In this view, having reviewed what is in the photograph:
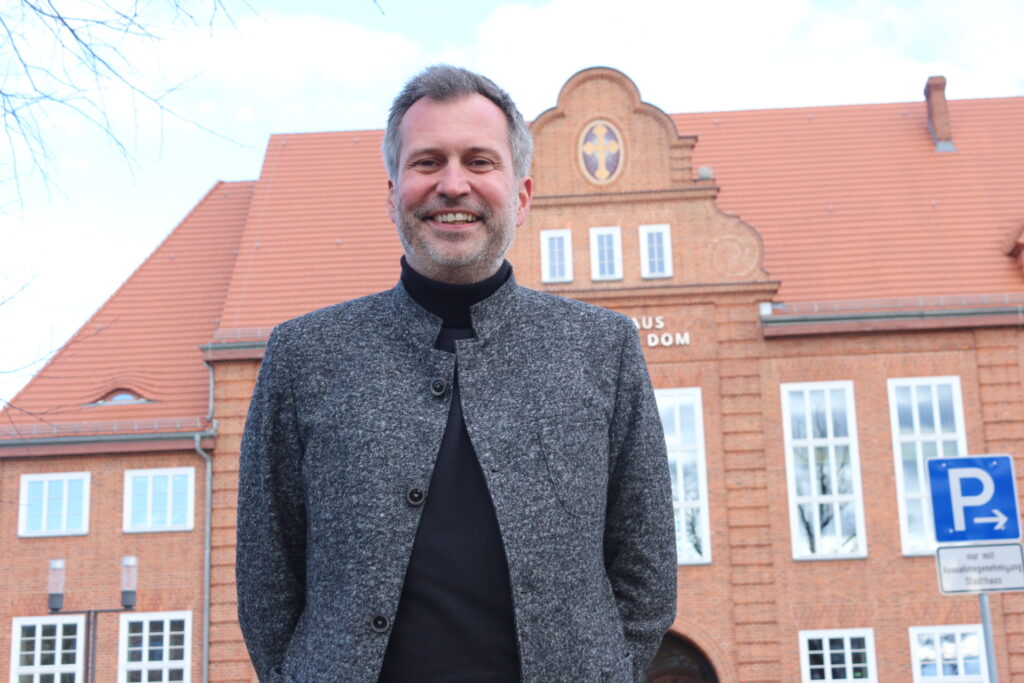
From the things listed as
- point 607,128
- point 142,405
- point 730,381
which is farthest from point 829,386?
point 142,405

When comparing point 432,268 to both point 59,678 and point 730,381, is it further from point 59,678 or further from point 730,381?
point 59,678

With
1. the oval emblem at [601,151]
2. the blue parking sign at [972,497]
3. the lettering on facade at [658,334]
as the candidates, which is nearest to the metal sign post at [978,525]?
the blue parking sign at [972,497]

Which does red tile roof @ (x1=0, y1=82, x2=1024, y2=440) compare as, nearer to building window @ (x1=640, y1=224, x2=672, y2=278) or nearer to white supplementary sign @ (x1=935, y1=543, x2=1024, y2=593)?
building window @ (x1=640, y1=224, x2=672, y2=278)

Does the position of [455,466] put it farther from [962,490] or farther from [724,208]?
[724,208]

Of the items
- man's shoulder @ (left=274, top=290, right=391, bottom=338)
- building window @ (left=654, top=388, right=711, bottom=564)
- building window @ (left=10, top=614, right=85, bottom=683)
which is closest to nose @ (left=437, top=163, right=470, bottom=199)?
man's shoulder @ (left=274, top=290, right=391, bottom=338)

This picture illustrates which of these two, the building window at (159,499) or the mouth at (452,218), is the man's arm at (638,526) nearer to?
the mouth at (452,218)

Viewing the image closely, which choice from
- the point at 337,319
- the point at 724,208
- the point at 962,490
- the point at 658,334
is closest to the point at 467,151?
the point at 337,319

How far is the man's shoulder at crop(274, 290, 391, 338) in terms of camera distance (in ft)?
8.61

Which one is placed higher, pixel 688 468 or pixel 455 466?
pixel 688 468

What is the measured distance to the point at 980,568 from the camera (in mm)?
7215

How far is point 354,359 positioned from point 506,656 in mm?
691

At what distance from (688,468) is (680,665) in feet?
10.1

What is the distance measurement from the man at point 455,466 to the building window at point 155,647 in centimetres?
1789

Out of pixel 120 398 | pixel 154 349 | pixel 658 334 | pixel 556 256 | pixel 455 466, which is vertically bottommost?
pixel 455 466
